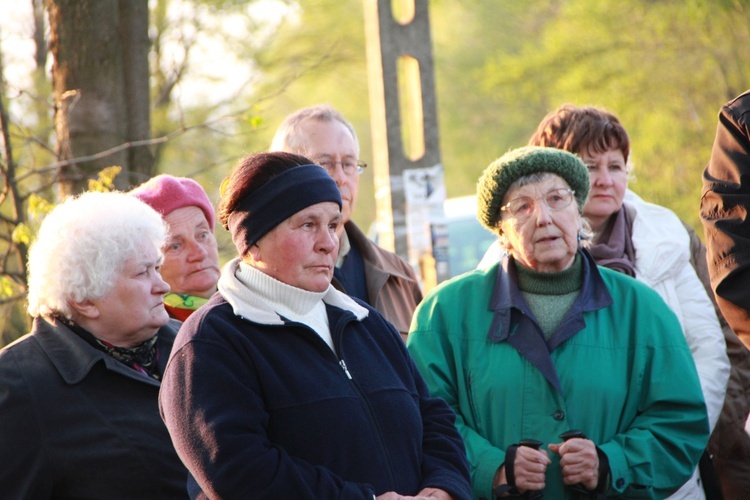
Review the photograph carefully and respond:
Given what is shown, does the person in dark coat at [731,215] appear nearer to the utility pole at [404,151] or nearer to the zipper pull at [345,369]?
the zipper pull at [345,369]

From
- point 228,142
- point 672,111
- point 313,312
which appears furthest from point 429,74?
point 672,111

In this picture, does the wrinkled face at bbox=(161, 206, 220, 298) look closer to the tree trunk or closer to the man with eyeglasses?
the man with eyeglasses

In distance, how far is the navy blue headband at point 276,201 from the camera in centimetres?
299

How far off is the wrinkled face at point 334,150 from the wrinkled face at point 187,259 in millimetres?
610

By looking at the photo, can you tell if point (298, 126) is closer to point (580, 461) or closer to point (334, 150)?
point (334, 150)

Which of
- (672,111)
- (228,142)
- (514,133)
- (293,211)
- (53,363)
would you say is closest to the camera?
(293,211)

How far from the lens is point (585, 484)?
3572 mm

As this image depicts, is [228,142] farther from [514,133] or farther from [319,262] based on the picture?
[319,262]

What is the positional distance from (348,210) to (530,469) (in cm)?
161

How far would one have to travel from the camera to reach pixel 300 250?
300 cm

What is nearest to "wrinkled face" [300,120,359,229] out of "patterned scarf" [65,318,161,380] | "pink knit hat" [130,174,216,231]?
"pink knit hat" [130,174,216,231]

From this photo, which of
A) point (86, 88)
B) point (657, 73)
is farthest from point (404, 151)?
point (657, 73)

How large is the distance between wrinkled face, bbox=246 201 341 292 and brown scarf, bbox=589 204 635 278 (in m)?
1.78

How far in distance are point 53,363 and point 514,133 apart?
19.6 metres
